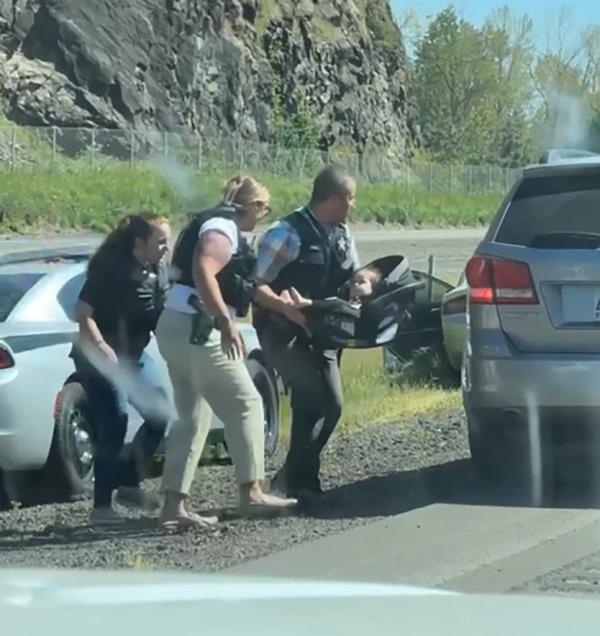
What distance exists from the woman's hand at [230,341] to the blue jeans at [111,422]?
3.03 ft

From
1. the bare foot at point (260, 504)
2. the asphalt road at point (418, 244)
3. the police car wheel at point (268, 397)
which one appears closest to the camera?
the bare foot at point (260, 504)

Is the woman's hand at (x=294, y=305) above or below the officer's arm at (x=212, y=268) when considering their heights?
below

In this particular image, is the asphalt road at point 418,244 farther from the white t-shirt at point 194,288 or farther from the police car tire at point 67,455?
the white t-shirt at point 194,288

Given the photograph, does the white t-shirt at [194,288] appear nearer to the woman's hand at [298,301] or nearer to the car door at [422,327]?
the woman's hand at [298,301]

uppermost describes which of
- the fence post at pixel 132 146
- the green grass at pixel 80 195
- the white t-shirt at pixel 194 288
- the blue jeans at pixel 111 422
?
the white t-shirt at pixel 194 288

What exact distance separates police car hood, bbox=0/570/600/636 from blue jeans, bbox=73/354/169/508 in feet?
14.7

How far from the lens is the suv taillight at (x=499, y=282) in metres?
8.03

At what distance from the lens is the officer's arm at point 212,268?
720cm

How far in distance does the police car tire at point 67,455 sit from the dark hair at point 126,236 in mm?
1106

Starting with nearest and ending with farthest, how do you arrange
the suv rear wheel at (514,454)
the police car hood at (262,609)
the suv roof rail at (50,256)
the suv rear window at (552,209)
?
the police car hood at (262,609)
the suv rear window at (552,209)
the suv rear wheel at (514,454)
the suv roof rail at (50,256)

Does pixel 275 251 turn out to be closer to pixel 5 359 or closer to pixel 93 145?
pixel 5 359

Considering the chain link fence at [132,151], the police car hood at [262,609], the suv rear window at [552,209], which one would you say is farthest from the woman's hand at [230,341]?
the chain link fence at [132,151]

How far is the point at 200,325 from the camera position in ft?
24.4

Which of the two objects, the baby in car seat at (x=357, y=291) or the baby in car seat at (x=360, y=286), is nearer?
the baby in car seat at (x=357, y=291)
